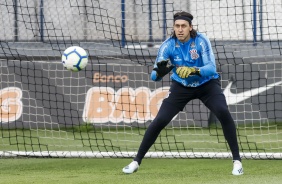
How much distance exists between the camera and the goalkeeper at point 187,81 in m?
8.84

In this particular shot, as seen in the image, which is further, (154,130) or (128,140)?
(128,140)

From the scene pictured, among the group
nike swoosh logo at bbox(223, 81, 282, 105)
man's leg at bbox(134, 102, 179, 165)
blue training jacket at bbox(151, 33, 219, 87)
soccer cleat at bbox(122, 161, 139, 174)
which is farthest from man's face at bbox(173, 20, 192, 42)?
nike swoosh logo at bbox(223, 81, 282, 105)

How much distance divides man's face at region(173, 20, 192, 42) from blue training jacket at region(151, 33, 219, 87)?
0.37 ft

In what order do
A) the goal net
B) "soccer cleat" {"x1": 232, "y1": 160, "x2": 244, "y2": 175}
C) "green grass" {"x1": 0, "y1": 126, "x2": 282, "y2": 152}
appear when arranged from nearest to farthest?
"soccer cleat" {"x1": 232, "y1": 160, "x2": 244, "y2": 175} < "green grass" {"x1": 0, "y1": 126, "x2": 282, "y2": 152} < the goal net

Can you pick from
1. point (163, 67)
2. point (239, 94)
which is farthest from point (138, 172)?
point (239, 94)

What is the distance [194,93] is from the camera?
29.7 feet

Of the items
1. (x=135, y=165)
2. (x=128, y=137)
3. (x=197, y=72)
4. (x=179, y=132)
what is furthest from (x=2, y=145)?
(x=197, y=72)

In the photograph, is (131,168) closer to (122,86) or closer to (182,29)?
(182,29)

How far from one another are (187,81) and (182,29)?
0.59m

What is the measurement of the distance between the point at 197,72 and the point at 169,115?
27.2 inches

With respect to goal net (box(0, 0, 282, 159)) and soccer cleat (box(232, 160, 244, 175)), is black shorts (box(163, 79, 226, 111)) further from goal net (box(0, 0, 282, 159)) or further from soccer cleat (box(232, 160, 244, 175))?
goal net (box(0, 0, 282, 159))

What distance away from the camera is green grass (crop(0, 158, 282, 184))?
8312 millimetres

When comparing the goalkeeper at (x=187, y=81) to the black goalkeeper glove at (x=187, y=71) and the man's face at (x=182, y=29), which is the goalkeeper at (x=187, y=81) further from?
the black goalkeeper glove at (x=187, y=71)

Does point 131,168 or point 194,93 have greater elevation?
point 194,93
